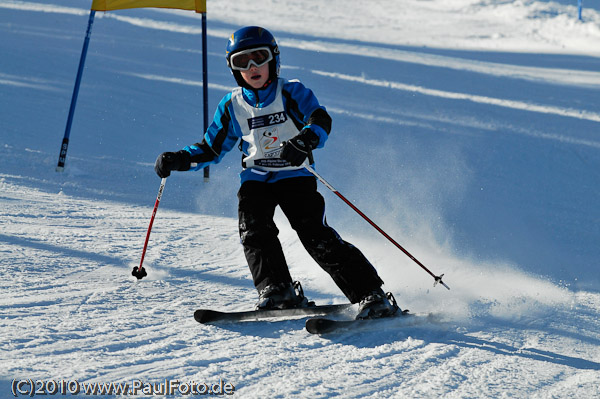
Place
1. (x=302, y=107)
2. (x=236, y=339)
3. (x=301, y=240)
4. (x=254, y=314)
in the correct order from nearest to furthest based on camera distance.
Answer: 1. (x=236, y=339)
2. (x=254, y=314)
3. (x=301, y=240)
4. (x=302, y=107)

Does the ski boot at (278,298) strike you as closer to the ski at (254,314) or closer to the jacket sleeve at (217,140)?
the ski at (254,314)

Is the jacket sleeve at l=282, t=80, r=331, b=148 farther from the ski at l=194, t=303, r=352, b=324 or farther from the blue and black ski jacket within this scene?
the ski at l=194, t=303, r=352, b=324

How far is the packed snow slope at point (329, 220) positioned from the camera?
2873 mm

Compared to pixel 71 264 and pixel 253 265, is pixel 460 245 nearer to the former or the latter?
pixel 253 265

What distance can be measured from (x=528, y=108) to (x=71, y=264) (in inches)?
301

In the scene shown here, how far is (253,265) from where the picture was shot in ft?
11.6

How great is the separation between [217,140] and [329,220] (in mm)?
1894

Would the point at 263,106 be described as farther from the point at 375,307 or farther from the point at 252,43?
the point at 375,307

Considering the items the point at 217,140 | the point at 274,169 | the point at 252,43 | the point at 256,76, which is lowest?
the point at 274,169

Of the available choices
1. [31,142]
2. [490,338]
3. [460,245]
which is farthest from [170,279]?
[31,142]

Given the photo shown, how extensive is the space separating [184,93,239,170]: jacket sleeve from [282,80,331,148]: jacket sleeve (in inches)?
13.9

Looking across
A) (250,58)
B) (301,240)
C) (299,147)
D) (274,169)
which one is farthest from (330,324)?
(250,58)

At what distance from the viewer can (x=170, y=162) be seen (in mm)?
3699

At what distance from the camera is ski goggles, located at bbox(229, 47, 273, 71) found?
11.9 feet
